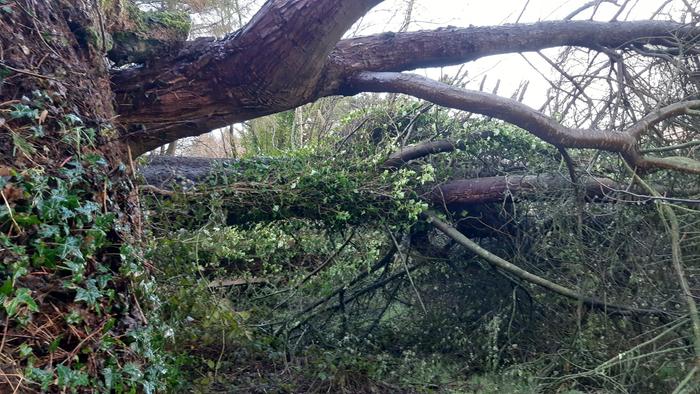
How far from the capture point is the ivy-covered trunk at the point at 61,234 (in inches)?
69.6

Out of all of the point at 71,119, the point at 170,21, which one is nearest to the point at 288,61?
the point at 170,21

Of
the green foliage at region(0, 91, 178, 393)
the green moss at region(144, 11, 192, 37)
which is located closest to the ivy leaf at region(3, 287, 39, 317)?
the green foliage at region(0, 91, 178, 393)

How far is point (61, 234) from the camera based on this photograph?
2002 mm

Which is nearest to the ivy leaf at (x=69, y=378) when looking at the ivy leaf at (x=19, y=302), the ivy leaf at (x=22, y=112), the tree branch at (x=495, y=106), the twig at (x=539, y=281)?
the ivy leaf at (x=19, y=302)

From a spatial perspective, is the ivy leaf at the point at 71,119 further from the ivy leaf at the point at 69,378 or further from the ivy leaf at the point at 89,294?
the ivy leaf at the point at 69,378

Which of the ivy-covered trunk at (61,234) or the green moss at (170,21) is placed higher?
the green moss at (170,21)

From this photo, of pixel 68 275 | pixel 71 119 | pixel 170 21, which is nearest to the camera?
pixel 68 275

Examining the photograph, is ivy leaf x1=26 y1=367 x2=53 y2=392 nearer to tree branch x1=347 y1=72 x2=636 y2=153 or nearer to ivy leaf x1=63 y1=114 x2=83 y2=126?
ivy leaf x1=63 y1=114 x2=83 y2=126

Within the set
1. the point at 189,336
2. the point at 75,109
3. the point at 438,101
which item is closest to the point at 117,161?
the point at 75,109

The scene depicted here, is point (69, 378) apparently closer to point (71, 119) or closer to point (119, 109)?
point (71, 119)

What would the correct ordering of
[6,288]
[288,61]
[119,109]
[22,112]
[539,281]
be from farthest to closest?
[539,281]
[119,109]
[288,61]
[22,112]
[6,288]

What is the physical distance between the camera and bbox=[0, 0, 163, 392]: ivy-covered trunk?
1769 mm

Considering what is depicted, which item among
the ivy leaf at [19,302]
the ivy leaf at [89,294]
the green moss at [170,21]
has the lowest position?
the ivy leaf at [89,294]

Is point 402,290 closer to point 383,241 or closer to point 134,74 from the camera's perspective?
point 383,241
